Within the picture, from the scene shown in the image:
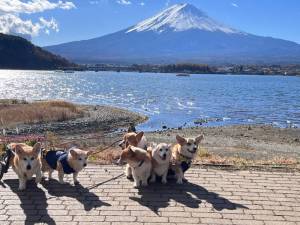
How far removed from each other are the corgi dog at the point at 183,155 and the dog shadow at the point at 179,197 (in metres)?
0.24

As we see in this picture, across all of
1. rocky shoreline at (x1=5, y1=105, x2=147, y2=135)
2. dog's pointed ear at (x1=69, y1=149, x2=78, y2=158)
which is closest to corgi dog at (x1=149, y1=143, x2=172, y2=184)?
dog's pointed ear at (x1=69, y1=149, x2=78, y2=158)

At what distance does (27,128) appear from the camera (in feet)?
99.3

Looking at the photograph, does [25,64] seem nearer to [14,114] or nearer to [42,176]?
[14,114]

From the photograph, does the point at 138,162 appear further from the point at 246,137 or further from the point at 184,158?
the point at 246,137

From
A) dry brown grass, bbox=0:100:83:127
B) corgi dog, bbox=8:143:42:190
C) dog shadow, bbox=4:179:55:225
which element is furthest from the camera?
dry brown grass, bbox=0:100:83:127

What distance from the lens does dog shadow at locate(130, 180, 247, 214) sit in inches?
280

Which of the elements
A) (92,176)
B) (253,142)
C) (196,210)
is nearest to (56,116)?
(253,142)

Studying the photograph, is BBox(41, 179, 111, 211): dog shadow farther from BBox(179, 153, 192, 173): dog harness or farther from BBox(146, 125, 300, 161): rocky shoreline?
BBox(146, 125, 300, 161): rocky shoreline

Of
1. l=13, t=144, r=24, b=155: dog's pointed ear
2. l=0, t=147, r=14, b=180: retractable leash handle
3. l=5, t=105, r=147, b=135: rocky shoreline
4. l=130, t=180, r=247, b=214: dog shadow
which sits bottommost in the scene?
l=5, t=105, r=147, b=135: rocky shoreline

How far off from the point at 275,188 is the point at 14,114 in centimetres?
3049

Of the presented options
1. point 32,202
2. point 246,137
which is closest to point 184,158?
point 32,202

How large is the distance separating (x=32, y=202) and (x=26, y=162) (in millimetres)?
780

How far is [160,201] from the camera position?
7.31m

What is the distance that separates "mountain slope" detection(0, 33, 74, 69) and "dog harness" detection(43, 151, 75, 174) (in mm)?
168280
